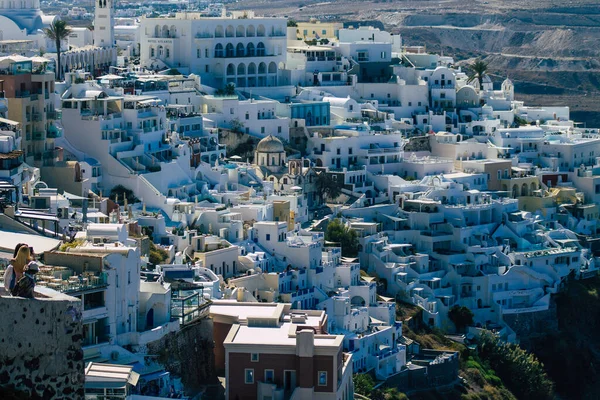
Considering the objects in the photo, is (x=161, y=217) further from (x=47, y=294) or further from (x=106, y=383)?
(x=47, y=294)

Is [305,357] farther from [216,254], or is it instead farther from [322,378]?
[216,254]

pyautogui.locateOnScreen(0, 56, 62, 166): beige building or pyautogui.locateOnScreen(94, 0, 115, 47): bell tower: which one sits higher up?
pyautogui.locateOnScreen(94, 0, 115, 47): bell tower

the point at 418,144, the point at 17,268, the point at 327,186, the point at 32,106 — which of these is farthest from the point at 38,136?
the point at 17,268

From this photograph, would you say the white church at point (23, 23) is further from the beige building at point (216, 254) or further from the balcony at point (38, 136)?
the beige building at point (216, 254)

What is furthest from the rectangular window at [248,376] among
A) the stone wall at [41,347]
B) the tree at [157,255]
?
the stone wall at [41,347]

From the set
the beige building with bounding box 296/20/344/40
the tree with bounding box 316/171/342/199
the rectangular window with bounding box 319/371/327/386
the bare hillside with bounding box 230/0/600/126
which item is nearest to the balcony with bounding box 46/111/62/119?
the tree with bounding box 316/171/342/199

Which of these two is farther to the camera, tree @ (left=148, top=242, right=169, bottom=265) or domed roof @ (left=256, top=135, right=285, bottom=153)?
domed roof @ (left=256, top=135, right=285, bottom=153)

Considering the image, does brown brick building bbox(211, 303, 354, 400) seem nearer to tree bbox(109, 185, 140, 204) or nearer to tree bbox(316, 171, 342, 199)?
tree bbox(109, 185, 140, 204)
